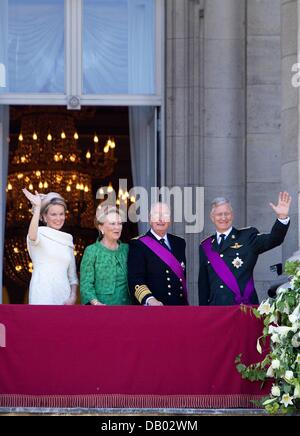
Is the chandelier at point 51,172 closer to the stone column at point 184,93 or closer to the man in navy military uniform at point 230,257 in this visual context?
the stone column at point 184,93

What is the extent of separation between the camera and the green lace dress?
1423cm

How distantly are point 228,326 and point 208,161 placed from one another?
13.7 ft

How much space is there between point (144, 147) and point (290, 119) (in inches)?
126

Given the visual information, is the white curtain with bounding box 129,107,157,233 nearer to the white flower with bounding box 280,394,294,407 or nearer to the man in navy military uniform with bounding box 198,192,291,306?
the man in navy military uniform with bounding box 198,192,291,306

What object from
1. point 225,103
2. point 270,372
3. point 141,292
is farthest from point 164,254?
point 225,103

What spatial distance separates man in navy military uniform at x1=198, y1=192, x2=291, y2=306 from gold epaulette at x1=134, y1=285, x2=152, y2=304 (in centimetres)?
65

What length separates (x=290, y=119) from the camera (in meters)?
15.4

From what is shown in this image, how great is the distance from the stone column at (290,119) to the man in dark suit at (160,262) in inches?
47.2

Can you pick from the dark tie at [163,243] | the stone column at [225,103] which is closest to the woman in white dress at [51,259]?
the dark tie at [163,243]

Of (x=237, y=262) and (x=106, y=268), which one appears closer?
(x=106, y=268)

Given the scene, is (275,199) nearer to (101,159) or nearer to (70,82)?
(70,82)

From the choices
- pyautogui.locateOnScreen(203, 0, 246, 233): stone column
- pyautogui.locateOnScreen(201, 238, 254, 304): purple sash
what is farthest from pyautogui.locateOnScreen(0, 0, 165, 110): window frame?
pyautogui.locateOnScreen(201, 238, 254, 304): purple sash

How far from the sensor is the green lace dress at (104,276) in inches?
560

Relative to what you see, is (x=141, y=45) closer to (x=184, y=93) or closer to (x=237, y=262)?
(x=184, y=93)
